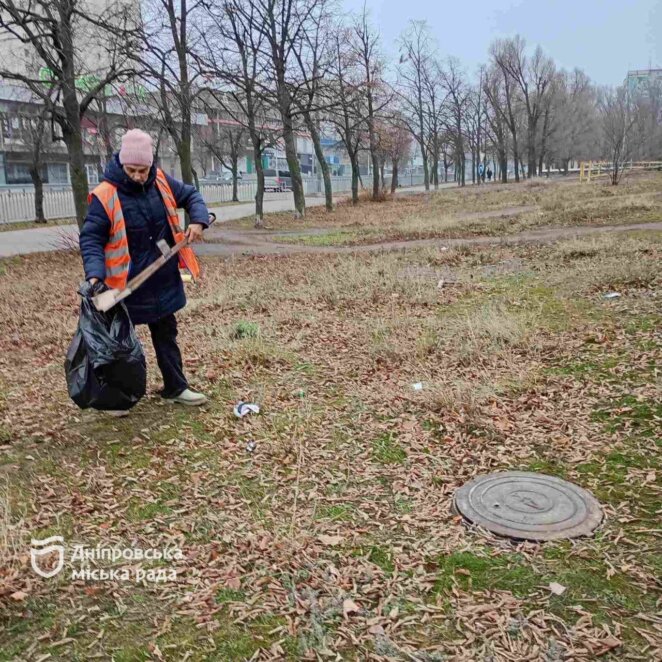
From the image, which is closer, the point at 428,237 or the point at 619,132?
the point at 428,237

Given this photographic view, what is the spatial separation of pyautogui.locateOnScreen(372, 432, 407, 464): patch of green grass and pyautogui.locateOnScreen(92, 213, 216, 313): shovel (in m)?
1.94

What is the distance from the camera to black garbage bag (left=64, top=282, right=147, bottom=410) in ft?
13.6

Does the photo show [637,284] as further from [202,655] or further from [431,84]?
[431,84]

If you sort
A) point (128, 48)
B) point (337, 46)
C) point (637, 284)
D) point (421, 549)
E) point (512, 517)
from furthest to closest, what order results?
point (337, 46), point (128, 48), point (637, 284), point (512, 517), point (421, 549)

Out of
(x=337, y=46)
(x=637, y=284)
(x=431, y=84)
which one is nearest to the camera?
(x=637, y=284)

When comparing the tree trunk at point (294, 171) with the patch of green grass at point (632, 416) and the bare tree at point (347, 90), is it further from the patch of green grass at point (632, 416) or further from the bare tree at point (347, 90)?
the patch of green grass at point (632, 416)

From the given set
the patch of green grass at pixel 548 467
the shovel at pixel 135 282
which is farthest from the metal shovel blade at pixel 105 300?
the patch of green grass at pixel 548 467

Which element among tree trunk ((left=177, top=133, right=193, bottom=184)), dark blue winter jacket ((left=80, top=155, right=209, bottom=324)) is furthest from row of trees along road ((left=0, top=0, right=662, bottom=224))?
dark blue winter jacket ((left=80, top=155, right=209, bottom=324))

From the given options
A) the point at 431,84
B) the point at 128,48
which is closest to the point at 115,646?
the point at 128,48

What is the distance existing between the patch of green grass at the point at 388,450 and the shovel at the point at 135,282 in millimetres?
1941

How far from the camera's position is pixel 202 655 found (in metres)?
2.46

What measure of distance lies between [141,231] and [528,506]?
122 inches

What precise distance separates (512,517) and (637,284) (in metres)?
6.21

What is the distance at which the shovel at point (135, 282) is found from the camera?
415 cm
